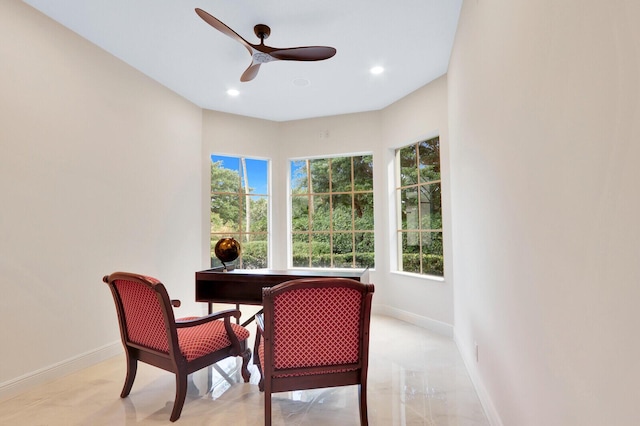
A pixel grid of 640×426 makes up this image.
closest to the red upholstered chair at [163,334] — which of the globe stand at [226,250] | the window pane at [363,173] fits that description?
the globe stand at [226,250]

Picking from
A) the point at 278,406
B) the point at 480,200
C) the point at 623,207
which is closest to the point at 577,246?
the point at 623,207

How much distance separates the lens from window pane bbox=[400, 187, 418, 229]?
4.66 m

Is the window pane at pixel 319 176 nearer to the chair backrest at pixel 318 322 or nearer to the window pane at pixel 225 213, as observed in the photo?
the window pane at pixel 225 213

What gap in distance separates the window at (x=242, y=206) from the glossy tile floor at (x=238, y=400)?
245 centimetres

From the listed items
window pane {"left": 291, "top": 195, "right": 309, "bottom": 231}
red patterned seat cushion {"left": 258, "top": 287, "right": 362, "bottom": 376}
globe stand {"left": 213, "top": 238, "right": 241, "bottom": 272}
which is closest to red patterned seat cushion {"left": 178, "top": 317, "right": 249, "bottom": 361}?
red patterned seat cushion {"left": 258, "top": 287, "right": 362, "bottom": 376}

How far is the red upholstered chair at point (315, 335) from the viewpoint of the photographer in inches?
78.2

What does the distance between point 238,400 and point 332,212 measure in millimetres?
3452

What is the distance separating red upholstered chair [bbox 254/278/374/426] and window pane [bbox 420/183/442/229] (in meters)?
2.50

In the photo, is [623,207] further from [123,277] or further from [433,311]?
[433,311]

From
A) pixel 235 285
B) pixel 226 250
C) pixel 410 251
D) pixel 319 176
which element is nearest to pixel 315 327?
pixel 235 285

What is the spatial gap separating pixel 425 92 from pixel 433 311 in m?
2.64

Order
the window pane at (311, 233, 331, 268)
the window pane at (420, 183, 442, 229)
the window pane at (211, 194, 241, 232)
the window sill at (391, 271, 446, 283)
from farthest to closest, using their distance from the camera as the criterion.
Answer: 1. the window pane at (311, 233, 331, 268)
2. the window pane at (211, 194, 241, 232)
3. the window pane at (420, 183, 442, 229)
4. the window sill at (391, 271, 446, 283)

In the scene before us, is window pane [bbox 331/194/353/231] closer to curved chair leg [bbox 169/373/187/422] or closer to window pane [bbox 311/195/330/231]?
window pane [bbox 311/195/330/231]

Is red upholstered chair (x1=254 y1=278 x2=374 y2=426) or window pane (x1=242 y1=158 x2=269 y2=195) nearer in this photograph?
red upholstered chair (x1=254 y1=278 x2=374 y2=426)
